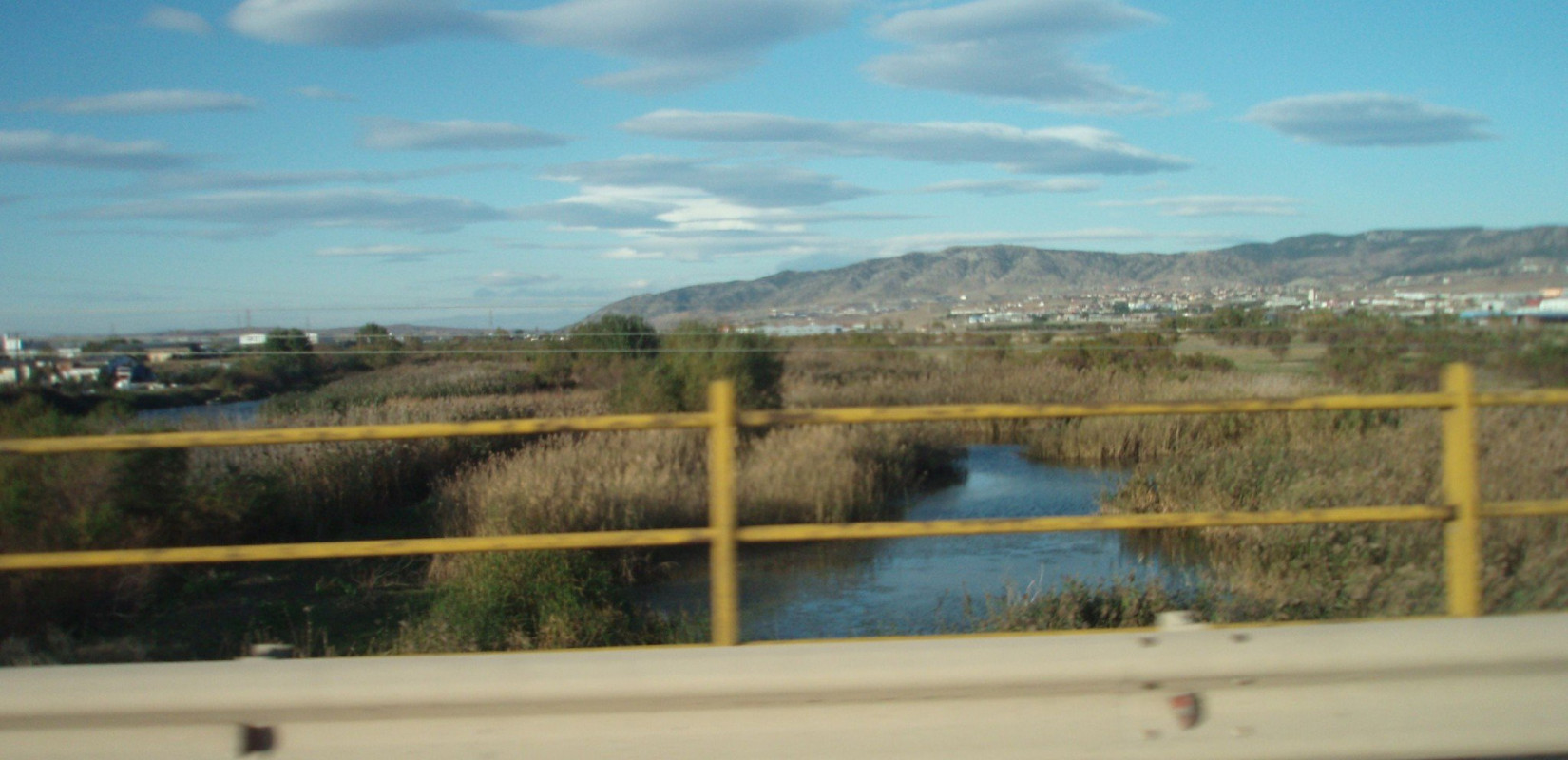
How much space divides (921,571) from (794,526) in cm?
737

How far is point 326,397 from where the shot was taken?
1338cm

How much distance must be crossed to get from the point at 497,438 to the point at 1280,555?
925cm

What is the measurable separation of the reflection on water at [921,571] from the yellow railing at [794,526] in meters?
4.33

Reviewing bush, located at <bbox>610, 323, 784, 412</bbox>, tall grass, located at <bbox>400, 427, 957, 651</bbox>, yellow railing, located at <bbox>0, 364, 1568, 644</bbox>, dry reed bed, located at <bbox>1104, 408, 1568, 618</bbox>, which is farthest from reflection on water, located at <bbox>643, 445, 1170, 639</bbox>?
yellow railing, located at <bbox>0, 364, 1568, 644</bbox>

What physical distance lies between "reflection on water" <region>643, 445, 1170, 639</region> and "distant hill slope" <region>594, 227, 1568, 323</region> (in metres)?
5.38

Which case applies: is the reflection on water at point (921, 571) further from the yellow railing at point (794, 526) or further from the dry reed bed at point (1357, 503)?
the yellow railing at point (794, 526)

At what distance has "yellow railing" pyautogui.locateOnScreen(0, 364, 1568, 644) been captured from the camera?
3936 millimetres

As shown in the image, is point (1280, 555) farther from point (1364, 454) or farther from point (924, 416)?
point (924, 416)

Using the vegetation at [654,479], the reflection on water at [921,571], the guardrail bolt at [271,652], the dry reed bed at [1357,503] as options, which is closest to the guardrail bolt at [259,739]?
the guardrail bolt at [271,652]

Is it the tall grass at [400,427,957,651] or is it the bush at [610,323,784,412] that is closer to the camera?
the tall grass at [400,427,957,651]

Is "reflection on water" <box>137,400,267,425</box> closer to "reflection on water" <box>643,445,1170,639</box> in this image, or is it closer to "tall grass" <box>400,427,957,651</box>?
"tall grass" <box>400,427,957,651</box>

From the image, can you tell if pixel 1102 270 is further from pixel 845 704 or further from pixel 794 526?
pixel 845 704

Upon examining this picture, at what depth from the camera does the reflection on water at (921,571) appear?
9430mm

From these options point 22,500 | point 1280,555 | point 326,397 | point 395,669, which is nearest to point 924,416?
point 395,669
